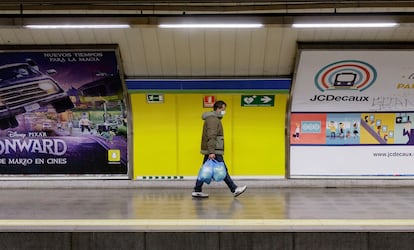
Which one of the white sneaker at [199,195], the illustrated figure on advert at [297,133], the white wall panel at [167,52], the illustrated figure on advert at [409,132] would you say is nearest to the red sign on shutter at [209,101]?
the white wall panel at [167,52]

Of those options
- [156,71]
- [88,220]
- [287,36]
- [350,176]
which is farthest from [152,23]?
[350,176]

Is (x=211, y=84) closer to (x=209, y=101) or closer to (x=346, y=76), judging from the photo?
(x=209, y=101)

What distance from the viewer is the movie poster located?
24.4 feet

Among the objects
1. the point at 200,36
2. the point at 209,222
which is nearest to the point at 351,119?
the point at 200,36

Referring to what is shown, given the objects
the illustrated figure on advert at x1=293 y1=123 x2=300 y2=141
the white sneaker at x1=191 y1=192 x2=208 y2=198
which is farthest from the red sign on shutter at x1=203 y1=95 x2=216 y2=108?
the white sneaker at x1=191 y1=192 x2=208 y2=198

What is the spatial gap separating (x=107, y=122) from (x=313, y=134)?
3.59m

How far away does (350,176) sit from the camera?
755cm

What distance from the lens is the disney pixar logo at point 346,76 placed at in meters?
7.35

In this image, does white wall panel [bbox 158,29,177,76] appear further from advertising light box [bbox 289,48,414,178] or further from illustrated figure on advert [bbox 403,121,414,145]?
illustrated figure on advert [bbox 403,121,414,145]

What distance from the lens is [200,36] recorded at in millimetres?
6910

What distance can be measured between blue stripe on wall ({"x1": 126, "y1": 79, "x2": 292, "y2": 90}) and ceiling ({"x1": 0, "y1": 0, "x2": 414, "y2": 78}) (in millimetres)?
112

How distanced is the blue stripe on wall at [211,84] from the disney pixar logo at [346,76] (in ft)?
1.91

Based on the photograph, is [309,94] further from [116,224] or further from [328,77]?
[116,224]

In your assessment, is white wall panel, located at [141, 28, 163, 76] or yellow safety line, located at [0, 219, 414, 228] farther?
white wall panel, located at [141, 28, 163, 76]
